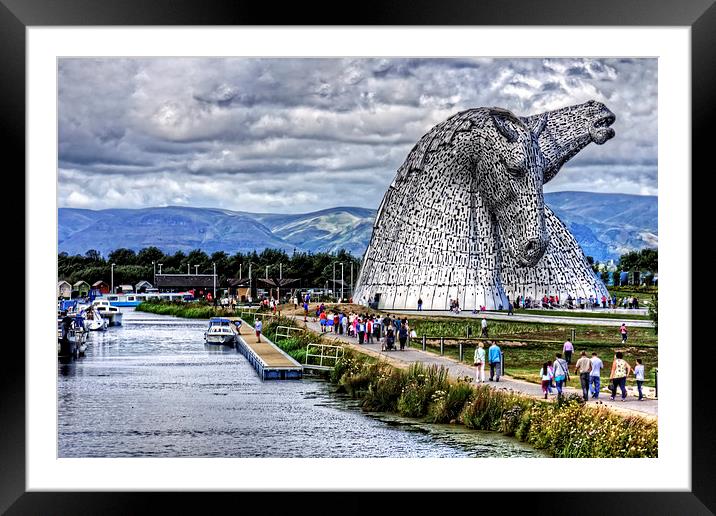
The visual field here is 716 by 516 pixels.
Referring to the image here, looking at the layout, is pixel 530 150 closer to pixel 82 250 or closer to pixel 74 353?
pixel 74 353

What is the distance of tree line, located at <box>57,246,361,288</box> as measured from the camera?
47688mm

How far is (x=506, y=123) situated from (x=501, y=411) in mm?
17517

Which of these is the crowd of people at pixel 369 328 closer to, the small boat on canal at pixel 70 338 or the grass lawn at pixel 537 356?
the grass lawn at pixel 537 356

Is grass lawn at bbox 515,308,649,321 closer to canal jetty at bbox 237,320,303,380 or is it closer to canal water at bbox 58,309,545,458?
canal jetty at bbox 237,320,303,380

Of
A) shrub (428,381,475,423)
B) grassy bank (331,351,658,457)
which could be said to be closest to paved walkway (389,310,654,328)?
grassy bank (331,351,658,457)

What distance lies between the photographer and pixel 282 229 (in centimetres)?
7494

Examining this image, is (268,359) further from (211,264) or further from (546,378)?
(211,264)

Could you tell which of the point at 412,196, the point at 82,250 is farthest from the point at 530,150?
the point at 82,250

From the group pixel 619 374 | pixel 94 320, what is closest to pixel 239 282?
pixel 94 320

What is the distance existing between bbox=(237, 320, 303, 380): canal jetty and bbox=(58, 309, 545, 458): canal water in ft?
1.28

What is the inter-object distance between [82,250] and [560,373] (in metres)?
40.0

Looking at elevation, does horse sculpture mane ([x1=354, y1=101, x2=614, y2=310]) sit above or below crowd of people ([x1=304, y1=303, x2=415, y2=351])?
above
